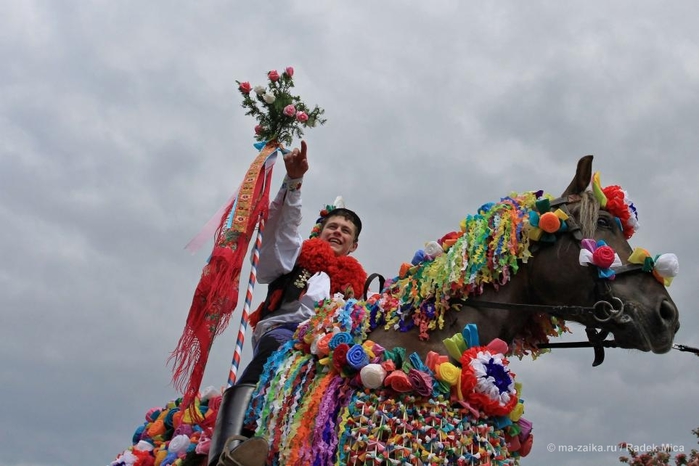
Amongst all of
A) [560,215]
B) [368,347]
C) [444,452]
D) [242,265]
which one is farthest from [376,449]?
[242,265]

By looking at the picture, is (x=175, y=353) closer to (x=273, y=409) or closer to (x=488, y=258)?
(x=273, y=409)

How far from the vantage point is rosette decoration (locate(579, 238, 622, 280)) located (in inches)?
152

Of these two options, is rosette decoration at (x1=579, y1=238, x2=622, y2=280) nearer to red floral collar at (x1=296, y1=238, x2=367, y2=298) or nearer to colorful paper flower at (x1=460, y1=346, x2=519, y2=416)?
colorful paper flower at (x1=460, y1=346, x2=519, y2=416)

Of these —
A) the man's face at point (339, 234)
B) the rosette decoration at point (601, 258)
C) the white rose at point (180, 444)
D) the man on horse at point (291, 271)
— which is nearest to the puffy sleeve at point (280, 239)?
the man on horse at point (291, 271)

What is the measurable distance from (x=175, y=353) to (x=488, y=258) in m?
2.48

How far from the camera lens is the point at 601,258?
384cm

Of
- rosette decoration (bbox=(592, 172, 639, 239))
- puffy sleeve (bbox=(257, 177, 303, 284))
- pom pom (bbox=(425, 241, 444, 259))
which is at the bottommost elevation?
pom pom (bbox=(425, 241, 444, 259))

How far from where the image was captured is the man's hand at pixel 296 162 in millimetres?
5352

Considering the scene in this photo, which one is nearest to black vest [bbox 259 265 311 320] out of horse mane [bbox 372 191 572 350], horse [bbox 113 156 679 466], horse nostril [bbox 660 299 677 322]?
horse [bbox 113 156 679 466]

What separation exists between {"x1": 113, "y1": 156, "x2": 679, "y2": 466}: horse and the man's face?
6.10 ft

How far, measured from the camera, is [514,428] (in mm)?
3928

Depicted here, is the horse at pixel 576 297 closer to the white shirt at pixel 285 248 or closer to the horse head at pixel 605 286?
the horse head at pixel 605 286

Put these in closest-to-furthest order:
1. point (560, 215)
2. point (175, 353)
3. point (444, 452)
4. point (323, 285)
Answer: point (444, 452), point (560, 215), point (175, 353), point (323, 285)

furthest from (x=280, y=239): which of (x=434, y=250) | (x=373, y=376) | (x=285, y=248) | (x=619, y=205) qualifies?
(x=619, y=205)
